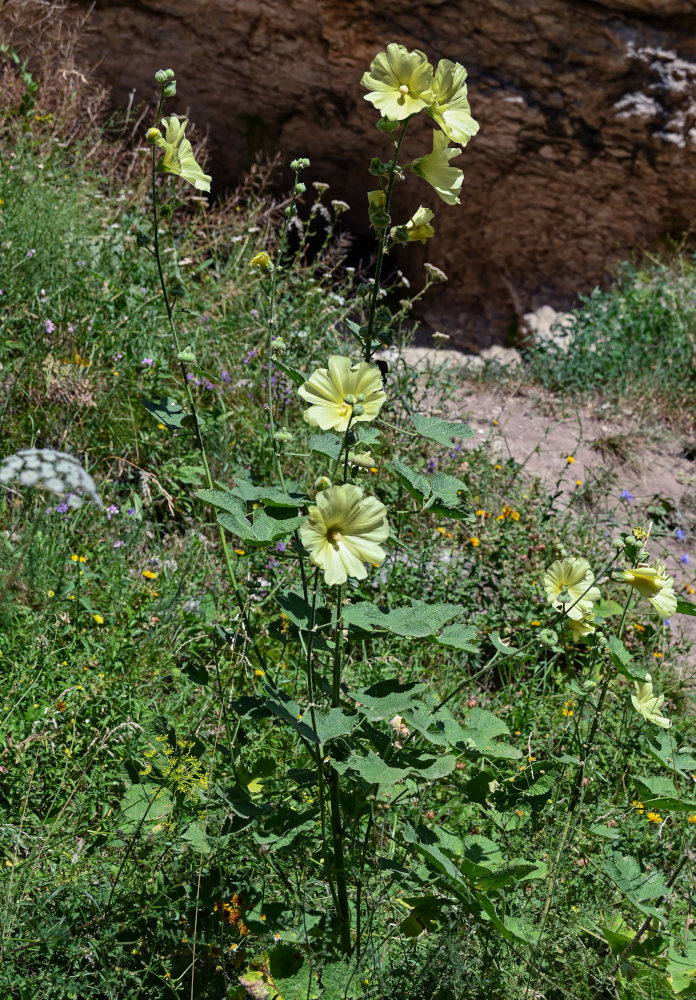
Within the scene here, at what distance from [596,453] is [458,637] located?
3.04 m

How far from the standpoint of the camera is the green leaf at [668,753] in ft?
5.70

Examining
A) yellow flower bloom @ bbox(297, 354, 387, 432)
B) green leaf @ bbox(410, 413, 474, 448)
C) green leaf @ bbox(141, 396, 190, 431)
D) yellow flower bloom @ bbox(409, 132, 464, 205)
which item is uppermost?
yellow flower bloom @ bbox(409, 132, 464, 205)

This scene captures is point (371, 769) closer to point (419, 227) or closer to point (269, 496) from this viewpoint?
point (269, 496)

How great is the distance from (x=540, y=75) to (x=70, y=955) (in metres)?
5.50

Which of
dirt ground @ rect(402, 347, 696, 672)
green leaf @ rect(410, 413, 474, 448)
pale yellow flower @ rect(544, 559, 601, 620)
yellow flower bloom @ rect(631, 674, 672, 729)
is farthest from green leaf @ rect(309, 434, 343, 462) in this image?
dirt ground @ rect(402, 347, 696, 672)

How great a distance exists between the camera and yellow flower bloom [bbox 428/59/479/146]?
137cm

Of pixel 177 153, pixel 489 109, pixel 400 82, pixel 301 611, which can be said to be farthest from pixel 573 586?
pixel 489 109

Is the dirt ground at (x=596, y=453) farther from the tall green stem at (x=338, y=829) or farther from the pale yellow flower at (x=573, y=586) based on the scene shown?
the tall green stem at (x=338, y=829)

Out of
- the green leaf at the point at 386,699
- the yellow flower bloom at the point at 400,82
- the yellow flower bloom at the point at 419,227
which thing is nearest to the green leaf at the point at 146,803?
the green leaf at the point at 386,699

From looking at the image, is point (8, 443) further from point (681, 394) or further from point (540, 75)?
point (540, 75)

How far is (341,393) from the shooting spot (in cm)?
141

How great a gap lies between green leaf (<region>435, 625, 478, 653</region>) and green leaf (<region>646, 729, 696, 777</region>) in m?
0.53

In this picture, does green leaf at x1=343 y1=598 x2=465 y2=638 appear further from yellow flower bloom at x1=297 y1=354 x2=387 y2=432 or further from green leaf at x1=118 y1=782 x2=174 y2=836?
green leaf at x1=118 y1=782 x2=174 y2=836

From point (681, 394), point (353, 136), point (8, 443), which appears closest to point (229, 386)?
point (8, 443)
